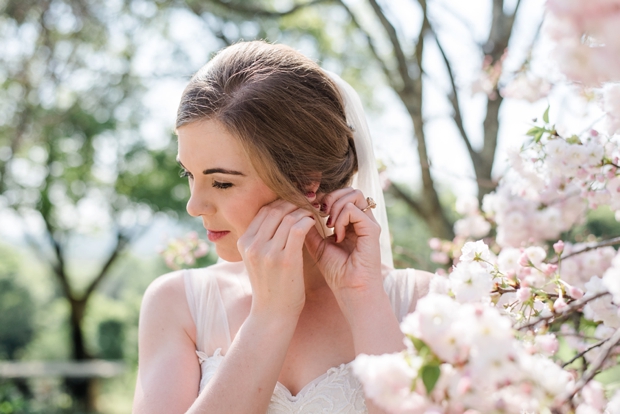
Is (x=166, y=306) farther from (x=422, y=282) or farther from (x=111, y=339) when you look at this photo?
(x=111, y=339)

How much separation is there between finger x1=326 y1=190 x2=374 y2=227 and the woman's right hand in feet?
0.29

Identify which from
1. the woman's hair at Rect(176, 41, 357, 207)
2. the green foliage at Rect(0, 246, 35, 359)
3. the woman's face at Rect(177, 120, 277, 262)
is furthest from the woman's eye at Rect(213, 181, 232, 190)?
the green foliage at Rect(0, 246, 35, 359)

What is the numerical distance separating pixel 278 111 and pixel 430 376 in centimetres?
115

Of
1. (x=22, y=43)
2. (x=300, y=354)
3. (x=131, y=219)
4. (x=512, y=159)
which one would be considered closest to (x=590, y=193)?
(x=512, y=159)

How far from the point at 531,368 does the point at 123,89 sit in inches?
416

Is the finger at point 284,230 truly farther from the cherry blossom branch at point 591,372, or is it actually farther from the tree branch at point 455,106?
the tree branch at point 455,106

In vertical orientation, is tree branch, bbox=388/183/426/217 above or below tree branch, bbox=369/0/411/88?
below

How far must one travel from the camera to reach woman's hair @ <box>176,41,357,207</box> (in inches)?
63.5

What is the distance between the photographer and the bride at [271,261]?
4.88ft

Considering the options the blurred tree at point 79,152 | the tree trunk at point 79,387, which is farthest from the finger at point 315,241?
the tree trunk at point 79,387

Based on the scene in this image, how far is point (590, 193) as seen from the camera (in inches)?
63.1

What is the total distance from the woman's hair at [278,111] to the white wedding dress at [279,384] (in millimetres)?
425

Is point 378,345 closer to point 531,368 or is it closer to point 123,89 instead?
point 531,368

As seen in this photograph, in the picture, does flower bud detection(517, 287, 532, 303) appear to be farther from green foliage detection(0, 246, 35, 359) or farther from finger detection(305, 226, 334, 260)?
green foliage detection(0, 246, 35, 359)
